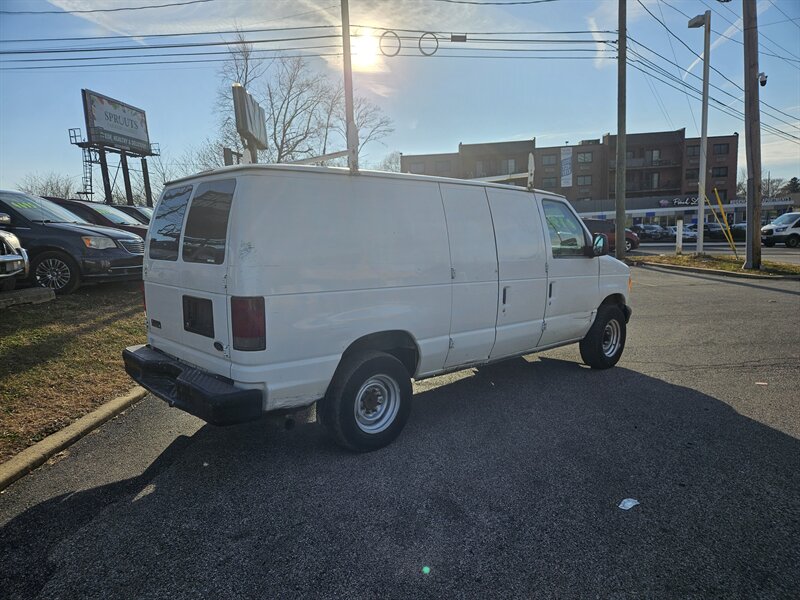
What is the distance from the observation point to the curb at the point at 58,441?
3455mm

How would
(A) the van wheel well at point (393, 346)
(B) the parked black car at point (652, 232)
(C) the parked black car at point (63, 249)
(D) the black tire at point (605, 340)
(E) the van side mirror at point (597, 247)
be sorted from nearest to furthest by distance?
(A) the van wheel well at point (393, 346)
(E) the van side mirror at point (597, 247)
(D) the black tire at point (605, 340)
(C) the parked black car at point (63, 249)
(B) the parked black car at point (652, 232)

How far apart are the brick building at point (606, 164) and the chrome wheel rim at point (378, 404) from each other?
62.3 meters

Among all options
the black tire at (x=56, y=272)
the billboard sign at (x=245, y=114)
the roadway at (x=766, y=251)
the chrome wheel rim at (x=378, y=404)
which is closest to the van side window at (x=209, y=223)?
the chrome wheel rim at (x=378, y=404)

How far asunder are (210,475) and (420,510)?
62.2 inches

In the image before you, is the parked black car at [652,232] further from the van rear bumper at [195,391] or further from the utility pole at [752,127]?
the van rear bumper at [195,391]

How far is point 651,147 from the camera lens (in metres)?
64.8

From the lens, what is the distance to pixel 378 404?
13.1 ft

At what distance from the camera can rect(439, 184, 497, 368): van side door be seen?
4.29 metres

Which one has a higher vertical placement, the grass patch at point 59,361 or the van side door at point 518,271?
the van side door at point 518,271

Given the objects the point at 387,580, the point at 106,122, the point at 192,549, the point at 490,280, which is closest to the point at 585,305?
the point at 490,280

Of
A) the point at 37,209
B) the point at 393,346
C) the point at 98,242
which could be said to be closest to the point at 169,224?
the point at 393,346

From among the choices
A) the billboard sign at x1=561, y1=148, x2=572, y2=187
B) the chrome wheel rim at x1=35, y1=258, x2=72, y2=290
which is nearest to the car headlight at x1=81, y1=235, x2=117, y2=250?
the chrome wheel rim at x1=35, y1=258, x2=72, y2=290

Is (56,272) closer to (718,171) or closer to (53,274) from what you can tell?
(53,274)

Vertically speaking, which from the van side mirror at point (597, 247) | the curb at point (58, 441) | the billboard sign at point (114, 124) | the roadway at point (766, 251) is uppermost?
the billboard sign at point (114, 124)
